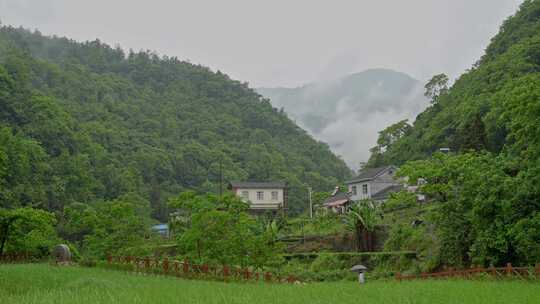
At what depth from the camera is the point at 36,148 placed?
159 ft

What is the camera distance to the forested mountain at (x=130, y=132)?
170 feet

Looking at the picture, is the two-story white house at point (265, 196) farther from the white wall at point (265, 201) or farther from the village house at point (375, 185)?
the village house at point (375, 185)

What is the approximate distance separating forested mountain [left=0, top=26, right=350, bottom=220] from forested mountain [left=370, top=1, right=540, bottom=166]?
1719 centimetres

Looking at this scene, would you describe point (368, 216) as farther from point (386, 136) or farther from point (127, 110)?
point (127, 110)

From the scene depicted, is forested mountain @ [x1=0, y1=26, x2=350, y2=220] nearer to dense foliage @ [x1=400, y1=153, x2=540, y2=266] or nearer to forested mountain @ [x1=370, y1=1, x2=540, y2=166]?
forested mountain @ [x1=370, y1=1, x2=540, y2=166]

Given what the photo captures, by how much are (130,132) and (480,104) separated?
4386cm

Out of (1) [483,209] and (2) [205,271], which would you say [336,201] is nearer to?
(2) [205,271]

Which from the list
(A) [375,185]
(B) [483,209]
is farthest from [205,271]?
(A) [375,185]

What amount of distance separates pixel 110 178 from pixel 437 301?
51.9 meters

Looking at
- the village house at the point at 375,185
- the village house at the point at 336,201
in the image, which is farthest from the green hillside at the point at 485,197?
the village house at the point at 336,201

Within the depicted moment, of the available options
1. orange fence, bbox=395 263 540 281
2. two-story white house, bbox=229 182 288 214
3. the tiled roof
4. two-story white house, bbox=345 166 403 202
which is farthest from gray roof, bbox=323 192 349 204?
orange fence, bbox=395 263 540 281

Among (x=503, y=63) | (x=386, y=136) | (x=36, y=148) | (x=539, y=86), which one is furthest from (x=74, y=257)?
(x=386, y=136)

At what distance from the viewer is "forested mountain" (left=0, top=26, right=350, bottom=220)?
51.9 meters

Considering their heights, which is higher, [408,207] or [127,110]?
[127,110]
